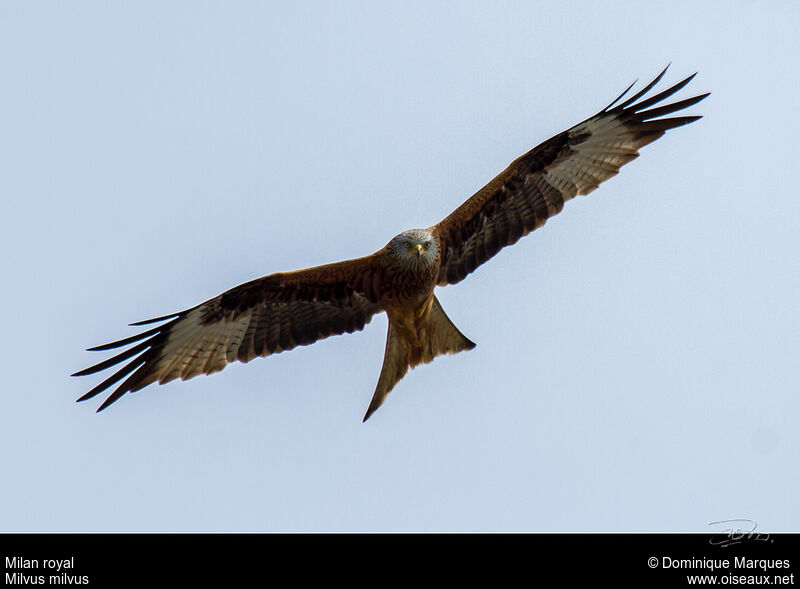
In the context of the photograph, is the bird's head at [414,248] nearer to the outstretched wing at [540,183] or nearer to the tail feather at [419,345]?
the outstretched wing at [540,183]

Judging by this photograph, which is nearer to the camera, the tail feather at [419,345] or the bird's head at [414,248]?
the bird's head at [414,248]

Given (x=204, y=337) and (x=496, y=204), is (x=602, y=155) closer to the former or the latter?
(x=496, y=204)

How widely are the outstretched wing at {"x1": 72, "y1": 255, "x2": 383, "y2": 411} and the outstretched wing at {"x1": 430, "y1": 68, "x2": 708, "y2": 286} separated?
0.77 meters

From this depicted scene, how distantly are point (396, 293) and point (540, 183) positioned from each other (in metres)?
1.58

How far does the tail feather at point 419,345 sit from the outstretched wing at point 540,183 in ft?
1.30

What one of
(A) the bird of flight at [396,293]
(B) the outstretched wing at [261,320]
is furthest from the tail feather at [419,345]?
(B) the outstretched wing at [261,320]

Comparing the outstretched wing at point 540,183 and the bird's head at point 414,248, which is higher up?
the outstretched wing at point 540,183

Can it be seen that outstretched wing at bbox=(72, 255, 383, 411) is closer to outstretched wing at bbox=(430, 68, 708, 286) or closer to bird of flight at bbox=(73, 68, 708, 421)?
bird of flight at bbox=(73, 68, 708, 421)

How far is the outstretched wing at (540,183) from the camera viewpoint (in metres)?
8.61

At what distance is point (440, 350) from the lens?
8.84 meters

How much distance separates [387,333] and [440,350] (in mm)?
468

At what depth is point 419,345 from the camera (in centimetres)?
880

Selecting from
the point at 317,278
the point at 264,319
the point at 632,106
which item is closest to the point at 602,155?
the point at 632,106
